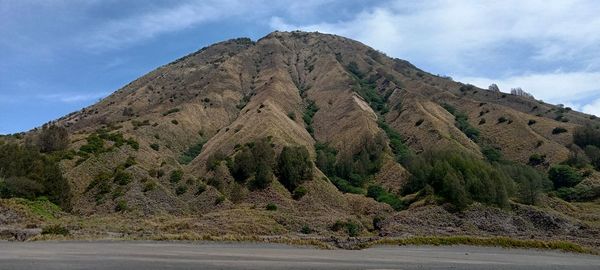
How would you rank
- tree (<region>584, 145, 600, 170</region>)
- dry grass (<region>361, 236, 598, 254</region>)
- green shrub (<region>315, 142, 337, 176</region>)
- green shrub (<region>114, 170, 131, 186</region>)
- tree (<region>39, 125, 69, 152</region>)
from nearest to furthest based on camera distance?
dry grass (<region>361, 236, 598, 254</region>) → green shrub (<region>114, 170, 131, 186</region>) → tree (<region>39, 125, 69, 152</region>) → green shrub (<region>315, 142, 337, 176</region>) → tree (<region>584, 145, 600, 170</region>)

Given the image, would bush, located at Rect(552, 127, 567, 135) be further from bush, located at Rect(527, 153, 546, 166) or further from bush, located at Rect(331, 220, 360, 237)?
bush, located at Rect(331, 220, 360, 237)

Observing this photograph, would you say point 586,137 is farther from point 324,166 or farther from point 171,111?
point 171,111

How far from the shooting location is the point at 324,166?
79562 millimetres

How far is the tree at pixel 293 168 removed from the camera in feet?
210

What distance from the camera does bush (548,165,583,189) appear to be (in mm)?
76250

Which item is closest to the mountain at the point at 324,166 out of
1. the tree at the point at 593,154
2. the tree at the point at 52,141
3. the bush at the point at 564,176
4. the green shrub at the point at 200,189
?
the green shrub at the point at 200,189

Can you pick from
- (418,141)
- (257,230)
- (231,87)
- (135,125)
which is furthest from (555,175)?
(231,87)

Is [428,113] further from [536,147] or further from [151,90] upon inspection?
[151,90]

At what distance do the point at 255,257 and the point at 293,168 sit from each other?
34902 millimetres

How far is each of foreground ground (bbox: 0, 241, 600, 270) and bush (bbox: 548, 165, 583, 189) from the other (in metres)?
43.2

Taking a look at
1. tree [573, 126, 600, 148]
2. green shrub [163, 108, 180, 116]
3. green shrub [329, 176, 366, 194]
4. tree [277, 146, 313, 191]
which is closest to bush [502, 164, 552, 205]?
green shrub [329, 176, 366, 194]

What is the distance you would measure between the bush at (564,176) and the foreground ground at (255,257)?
4323 cm

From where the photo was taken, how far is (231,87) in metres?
138

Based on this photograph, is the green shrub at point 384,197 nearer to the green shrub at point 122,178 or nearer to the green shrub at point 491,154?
the green shrub at point 491,154
